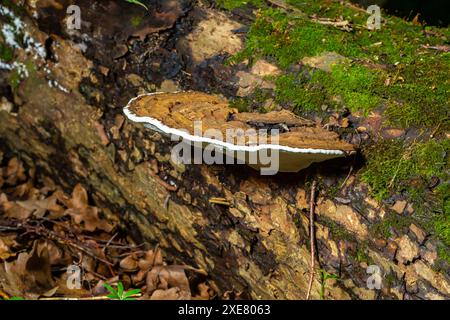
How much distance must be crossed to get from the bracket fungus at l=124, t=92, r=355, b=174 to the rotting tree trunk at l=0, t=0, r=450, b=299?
0.36m

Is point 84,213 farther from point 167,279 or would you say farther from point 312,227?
point 312,227

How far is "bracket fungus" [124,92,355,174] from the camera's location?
6.92 ft

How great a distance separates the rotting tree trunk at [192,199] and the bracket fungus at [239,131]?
0.36m

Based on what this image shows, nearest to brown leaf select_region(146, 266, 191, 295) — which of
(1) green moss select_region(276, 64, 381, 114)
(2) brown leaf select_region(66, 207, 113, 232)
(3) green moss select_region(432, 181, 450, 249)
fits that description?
(2) brown leaf select_region(66, 207, 113, 232)

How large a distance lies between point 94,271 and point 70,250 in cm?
33

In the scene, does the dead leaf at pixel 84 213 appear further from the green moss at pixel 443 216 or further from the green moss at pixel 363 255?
the green moss at pixel 443 216

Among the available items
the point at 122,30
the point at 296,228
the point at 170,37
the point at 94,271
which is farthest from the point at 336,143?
the point at 94,271

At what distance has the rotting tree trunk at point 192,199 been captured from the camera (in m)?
2.67

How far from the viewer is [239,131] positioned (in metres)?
2.30

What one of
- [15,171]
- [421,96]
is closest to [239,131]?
[421,96]

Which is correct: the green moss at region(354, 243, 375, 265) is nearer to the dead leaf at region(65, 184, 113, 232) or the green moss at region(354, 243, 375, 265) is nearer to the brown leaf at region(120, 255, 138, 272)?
the brown leaf at region(120, 255, 138, 272)

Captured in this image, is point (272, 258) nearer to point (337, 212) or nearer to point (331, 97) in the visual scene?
point (337, 212)

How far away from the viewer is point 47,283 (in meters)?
3.69

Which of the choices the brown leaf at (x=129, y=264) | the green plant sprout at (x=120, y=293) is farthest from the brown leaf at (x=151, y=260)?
the green plant sprout at (x=120, y=293)
